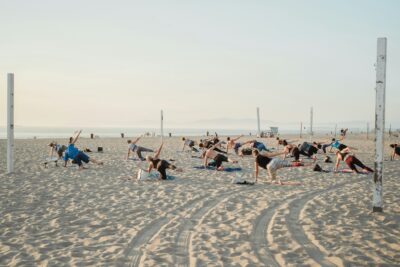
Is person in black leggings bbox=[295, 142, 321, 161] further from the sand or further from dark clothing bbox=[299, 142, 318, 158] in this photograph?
the sand

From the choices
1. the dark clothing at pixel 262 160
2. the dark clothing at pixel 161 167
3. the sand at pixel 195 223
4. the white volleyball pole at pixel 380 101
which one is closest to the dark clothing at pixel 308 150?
the sand at pixel 195 223

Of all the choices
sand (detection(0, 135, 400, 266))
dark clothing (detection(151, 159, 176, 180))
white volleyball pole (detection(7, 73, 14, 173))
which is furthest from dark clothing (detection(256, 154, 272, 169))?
white volleyball pole (detection(7, 73, 14, 173))

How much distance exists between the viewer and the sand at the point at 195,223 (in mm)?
5145

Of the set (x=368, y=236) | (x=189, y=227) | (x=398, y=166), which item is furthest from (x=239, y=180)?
(x=398, y=166)

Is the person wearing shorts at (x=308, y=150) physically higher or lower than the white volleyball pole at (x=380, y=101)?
lower

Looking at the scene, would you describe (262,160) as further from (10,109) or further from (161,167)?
(10,109)

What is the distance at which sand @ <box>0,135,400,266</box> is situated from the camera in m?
5.14

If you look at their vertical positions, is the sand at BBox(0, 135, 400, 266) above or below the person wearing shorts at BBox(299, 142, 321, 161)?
below

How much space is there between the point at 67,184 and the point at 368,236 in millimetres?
8534

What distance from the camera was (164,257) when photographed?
203 inches

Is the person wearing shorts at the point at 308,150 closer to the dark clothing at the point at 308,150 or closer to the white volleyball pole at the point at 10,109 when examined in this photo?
the dark clothing at the point at 308,150

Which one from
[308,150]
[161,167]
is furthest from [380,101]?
[308,150]

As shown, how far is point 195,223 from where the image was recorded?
22.6 ft

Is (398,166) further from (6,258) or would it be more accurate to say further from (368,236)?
(6,258)
